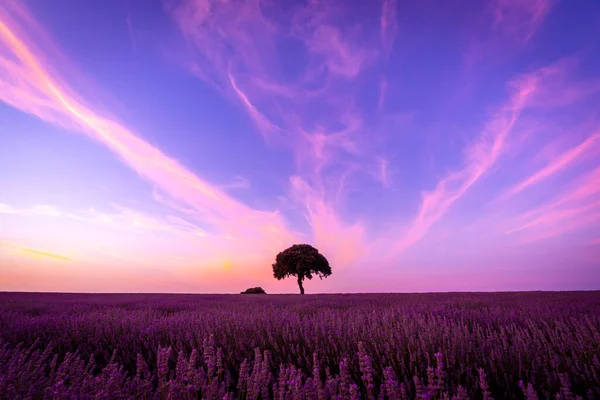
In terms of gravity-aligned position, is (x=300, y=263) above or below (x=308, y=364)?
above

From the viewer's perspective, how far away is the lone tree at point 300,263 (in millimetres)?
34938

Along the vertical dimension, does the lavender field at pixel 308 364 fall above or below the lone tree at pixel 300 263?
below

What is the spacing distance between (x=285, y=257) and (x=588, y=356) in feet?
110

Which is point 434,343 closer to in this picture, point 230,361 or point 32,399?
point 230,361

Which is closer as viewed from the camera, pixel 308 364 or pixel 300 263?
pixel 308 364

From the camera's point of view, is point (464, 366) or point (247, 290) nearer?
point (464, 366)

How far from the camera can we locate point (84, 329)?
5.28 metres

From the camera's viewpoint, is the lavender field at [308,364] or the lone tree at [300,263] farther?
the lone tree at [300,263]

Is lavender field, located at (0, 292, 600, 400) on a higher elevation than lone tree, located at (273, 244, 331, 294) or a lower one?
lower

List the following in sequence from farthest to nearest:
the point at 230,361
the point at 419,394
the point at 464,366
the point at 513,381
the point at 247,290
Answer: the point at 247,290, the point at 230,361, the point at 464,366, the point at 513,381, the point at 419,394

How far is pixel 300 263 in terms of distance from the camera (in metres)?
34.7

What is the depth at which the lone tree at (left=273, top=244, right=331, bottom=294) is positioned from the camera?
3494 cm

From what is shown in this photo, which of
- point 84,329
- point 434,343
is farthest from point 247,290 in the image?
point 434,343

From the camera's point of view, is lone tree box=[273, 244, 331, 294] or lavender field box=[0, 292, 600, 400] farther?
lone tree box=[273, 244, 331, 294]
